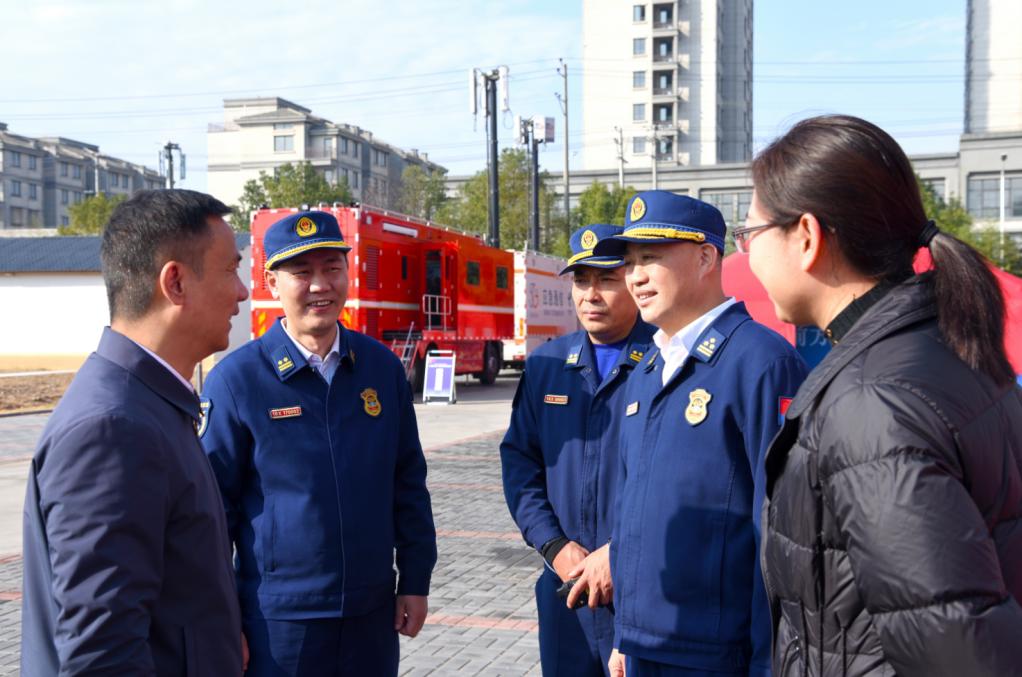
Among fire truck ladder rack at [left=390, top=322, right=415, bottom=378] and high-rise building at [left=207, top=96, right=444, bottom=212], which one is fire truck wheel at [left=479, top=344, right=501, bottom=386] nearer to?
fire truck ladder rack at [left=390, top=322, right=415, bottom=378]

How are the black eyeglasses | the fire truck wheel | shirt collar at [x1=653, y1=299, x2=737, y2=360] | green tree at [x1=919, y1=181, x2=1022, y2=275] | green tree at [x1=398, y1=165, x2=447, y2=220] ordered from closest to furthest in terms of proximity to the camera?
the black eyeglasses
shirt collar at [x1=653, y1=299, x2=737, y2=360]
the fire truck wheel
green tree at [x1=919, y1=181, x2=1022, y2=275]
green tree at [x1=398, y1=165, x2=447, y2=220]

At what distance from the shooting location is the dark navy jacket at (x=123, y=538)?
6.65 ft

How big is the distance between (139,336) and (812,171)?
1.57 meters

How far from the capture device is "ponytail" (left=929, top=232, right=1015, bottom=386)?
176 cm

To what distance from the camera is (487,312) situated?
24.8 m

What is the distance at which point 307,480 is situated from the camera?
330 cm

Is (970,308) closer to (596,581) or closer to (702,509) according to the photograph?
(702,509)

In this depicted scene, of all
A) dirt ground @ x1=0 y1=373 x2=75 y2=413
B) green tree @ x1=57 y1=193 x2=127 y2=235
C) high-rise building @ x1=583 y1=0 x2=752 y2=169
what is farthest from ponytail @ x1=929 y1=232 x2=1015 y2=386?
high-rise building @ x1=583 y1=0 x2=752 y2=169

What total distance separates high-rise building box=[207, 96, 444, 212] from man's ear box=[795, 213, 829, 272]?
296 ft

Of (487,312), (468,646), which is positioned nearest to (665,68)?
(487,312)

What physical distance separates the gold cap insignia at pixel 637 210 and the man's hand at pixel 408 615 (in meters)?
1.53

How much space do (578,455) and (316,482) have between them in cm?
104

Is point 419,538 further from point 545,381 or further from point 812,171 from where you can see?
point 812,171

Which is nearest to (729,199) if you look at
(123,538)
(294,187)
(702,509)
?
(294,187)
